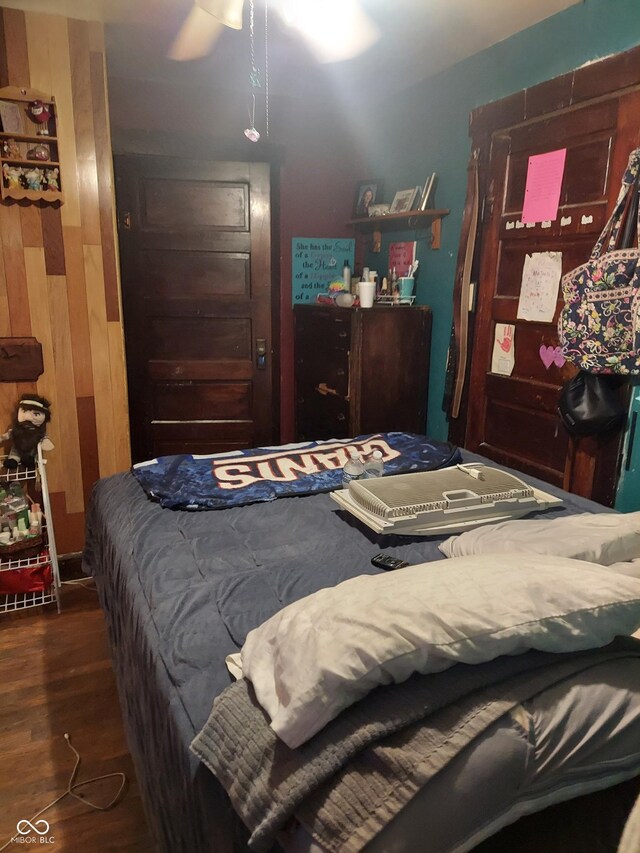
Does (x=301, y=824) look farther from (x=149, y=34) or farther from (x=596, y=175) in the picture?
(x=149, y=34)

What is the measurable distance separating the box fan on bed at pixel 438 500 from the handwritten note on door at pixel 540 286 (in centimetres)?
96

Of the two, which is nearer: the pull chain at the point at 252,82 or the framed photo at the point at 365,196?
the pull chain at the point at 252,82

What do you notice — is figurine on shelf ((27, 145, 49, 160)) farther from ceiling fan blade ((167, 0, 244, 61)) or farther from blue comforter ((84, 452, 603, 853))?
blue comforter ((84, 452, 603, 853))

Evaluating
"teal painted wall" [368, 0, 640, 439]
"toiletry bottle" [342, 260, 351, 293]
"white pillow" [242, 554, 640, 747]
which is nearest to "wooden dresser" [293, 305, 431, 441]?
"teal painted wall" [368, 0, 640, 439]

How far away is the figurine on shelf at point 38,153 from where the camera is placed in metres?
2.53

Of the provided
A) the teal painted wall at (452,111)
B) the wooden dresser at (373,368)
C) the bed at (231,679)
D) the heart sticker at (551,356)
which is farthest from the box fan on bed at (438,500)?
the teal painted wall at (452,111)

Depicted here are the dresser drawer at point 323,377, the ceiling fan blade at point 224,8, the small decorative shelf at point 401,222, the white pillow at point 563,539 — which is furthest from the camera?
the dresser drawer at point 323,377

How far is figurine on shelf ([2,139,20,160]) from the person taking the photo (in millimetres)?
2490

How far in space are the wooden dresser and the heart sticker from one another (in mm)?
825

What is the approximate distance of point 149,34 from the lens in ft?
8.84

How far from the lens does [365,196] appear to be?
3.74 meters

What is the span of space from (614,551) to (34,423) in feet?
7.79

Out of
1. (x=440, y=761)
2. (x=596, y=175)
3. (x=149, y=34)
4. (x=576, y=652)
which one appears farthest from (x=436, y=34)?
(x=440, y=761)

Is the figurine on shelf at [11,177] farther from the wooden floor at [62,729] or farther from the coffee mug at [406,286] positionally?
the coffee mug at [406,286]
